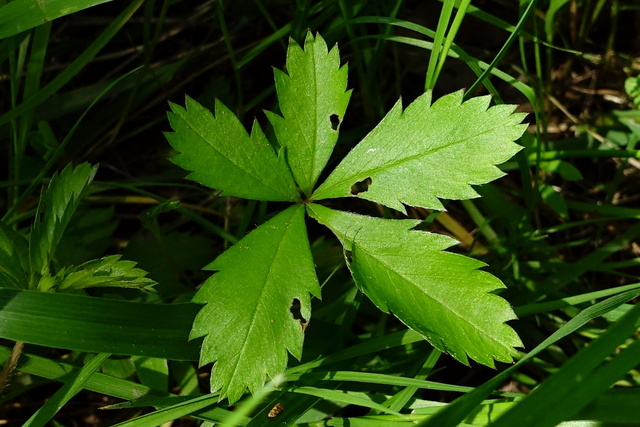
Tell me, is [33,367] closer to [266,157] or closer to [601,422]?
[266,157]

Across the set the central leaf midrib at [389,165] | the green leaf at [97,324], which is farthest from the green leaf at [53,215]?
the central leaf midrib at [389,165]

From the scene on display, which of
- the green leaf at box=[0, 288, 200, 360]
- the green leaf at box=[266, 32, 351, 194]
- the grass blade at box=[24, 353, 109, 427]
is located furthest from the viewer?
the green leaf at box=[266, 32, 351, 194]

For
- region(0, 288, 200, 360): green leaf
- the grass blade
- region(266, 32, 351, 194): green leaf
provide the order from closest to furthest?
region(0, 288, 200, 360): green leaf
the grass blade
region(266, 32, 351, 194): green leaf

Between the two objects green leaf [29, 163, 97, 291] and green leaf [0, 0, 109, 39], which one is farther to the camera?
green leaf [0, 0, 109, 39]

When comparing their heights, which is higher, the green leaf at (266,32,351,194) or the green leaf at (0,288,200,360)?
the green leaf at (266,32,351,194)

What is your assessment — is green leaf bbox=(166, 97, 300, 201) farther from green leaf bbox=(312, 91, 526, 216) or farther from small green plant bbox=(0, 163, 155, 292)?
small green plant bbox=(0, 163, 155, 292)

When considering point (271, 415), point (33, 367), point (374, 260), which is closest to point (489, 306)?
point (374, 260)

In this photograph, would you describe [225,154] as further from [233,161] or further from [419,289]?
[419,289]

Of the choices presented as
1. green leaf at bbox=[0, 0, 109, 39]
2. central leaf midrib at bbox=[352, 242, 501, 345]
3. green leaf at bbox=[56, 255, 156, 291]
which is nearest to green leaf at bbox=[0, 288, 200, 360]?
green leaf at bbox=[56, 255, 156, 291]
